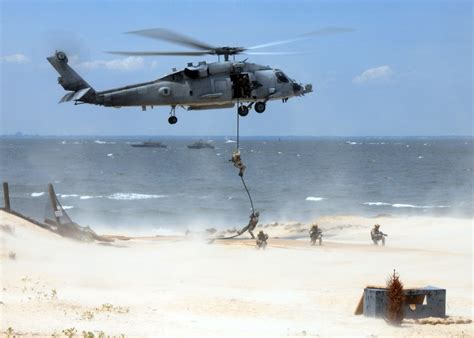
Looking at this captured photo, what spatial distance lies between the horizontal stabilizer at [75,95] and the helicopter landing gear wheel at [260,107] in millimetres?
4965

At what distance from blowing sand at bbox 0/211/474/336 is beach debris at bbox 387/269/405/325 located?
0.24 meters

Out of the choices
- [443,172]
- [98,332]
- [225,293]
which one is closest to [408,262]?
[225,293]

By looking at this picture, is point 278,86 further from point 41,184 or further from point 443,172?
point 443,172

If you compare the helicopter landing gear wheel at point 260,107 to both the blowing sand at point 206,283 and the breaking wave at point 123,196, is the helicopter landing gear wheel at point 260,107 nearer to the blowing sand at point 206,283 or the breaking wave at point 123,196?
the blowing sand at point 206,283

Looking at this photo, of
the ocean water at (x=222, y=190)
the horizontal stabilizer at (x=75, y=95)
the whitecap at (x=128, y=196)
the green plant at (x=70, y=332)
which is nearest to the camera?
the green plant at (x=70, y=332)

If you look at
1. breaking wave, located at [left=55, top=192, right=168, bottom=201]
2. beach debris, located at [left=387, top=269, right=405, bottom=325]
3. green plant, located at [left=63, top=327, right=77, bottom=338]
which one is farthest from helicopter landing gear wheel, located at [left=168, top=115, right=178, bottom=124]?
breaking wave, located at [left=55, top=192, right=168, bottom=201]

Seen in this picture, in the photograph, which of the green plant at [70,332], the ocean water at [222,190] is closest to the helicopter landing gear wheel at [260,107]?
the green plant at [70,332]

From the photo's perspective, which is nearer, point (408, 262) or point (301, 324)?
point (301, 324)

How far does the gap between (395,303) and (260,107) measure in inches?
393

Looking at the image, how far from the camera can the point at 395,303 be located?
749 inches

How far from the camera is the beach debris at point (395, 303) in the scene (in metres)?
19.0

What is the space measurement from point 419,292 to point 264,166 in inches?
4295

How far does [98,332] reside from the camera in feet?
54.6

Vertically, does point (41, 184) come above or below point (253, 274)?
above
